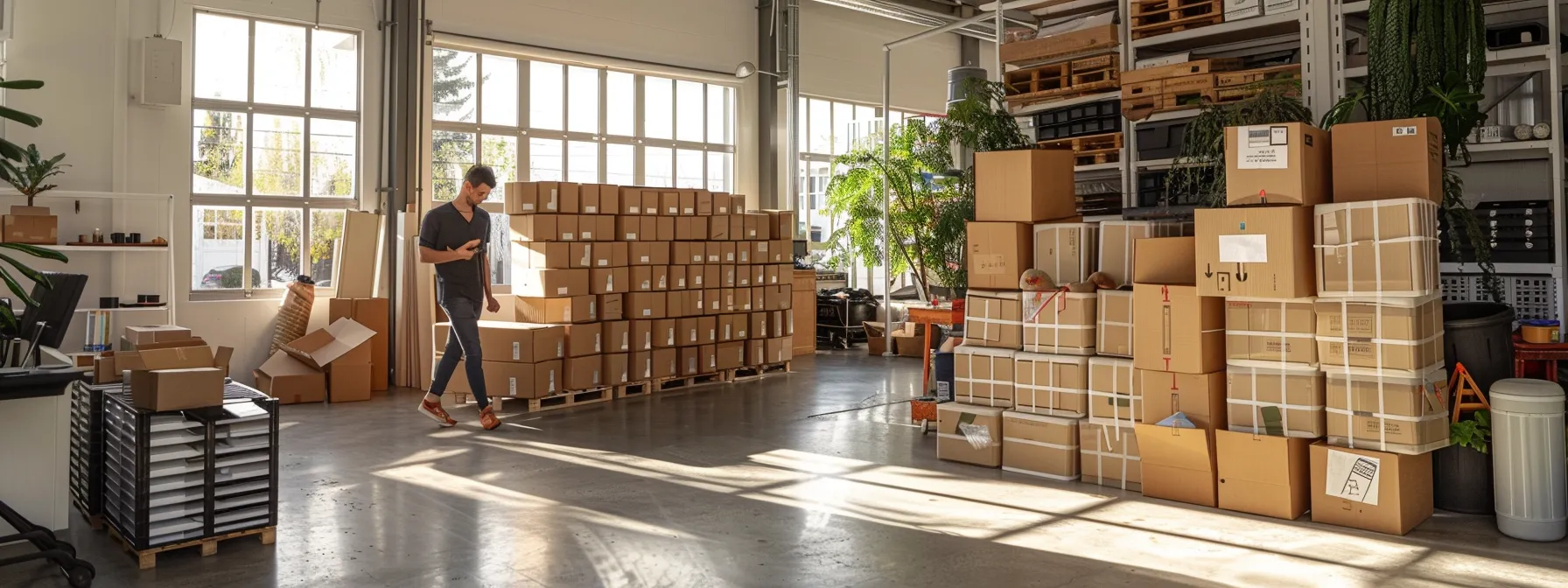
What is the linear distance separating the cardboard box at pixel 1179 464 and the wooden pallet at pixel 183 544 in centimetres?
349

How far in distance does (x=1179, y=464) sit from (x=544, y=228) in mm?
4705

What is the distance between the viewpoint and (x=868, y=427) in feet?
20.7

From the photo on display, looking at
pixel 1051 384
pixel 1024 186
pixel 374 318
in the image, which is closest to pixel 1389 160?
pixel 1024 186

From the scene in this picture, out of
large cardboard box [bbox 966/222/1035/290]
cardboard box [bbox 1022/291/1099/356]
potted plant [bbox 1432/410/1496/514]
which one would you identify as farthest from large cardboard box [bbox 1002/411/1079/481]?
potted plant [bbox 1432/410/1496/514]

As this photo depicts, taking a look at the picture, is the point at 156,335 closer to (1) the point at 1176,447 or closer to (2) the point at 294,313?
(2) the point at 294,313

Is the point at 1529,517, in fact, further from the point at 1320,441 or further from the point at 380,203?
the point at 380,203

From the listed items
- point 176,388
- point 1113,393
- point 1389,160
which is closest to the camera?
point 176,388

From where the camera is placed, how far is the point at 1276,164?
408cm

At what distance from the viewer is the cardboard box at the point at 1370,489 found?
3820 millimetres

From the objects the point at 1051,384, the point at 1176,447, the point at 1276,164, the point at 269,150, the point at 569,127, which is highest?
the point at 569,127

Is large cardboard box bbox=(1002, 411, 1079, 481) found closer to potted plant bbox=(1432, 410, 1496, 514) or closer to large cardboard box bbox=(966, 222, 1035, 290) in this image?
large cardboard box bbox=(966, 222, 1035, 290)

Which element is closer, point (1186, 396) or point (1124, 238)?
point (1186, 396)

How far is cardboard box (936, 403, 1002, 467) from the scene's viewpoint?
5059 millimetres

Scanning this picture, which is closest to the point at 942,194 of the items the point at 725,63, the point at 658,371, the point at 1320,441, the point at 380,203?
the point at 725,63
